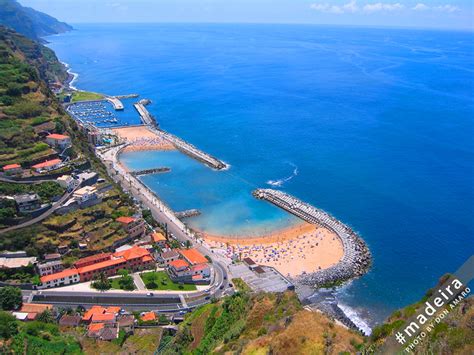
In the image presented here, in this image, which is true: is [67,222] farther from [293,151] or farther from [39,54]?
[39,54]

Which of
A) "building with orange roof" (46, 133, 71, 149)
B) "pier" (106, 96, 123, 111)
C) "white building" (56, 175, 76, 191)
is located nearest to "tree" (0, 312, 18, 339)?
"white building" (56, 175, 76, 191)

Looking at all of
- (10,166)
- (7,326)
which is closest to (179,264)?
(7,326)

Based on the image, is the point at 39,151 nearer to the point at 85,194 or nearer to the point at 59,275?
the point at 85,194

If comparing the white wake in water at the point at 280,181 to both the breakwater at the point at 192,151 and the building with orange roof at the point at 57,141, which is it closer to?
the breakwater at the point at 192,151

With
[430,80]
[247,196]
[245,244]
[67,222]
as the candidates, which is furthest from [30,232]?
[430,80]

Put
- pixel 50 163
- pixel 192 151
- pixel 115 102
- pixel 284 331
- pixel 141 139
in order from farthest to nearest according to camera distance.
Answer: pixel 115 102
pixel 141 139
pixel 192 151
pixel 50 163
pixel 284 331

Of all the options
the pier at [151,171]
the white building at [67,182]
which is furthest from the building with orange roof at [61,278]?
the pier at [151,171]
